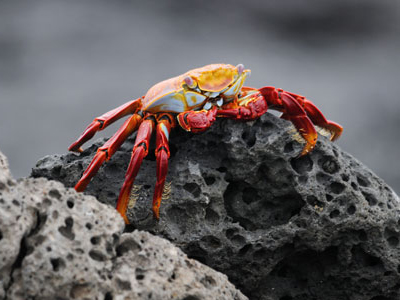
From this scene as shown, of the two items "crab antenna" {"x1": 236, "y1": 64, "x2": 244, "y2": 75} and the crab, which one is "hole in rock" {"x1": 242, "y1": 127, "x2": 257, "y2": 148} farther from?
"crab antenna" {"x1": 236, "y1": 64, "x2": 244, "y2": 75}

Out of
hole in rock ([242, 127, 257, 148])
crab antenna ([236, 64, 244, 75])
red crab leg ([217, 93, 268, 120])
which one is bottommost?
hole in rock ([242, 127, 257, 148])

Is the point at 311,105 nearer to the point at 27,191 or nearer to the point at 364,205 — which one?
the point at 364,205

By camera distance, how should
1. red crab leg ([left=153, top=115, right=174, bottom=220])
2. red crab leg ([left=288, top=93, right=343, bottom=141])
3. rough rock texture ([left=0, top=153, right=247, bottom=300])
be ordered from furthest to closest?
1. red crab leg ([left=288, top=93, right=343, bottom=141])
2. red crab leg ([left=153, top=115, right=174, bottom=220])
3. rough rock texture ([left=0, top=153, right=247, bottom=300])

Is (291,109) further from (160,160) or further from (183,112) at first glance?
(160,160)

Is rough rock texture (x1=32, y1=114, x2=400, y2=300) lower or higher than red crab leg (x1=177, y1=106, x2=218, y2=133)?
lower

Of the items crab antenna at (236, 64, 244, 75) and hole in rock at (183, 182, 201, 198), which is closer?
hole in rock at (183, 182, 201, 198)

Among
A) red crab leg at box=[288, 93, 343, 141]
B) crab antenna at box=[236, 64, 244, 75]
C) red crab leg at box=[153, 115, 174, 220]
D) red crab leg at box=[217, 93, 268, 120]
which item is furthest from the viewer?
red crab leg at box=[288, 93, 343, 141]

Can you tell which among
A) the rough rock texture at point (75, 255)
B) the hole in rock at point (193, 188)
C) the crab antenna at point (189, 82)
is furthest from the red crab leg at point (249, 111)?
the rough rock texture at point (75, 255)

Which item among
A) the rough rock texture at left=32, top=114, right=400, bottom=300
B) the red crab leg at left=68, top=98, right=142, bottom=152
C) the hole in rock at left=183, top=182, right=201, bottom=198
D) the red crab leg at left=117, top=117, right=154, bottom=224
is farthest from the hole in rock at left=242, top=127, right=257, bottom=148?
the red crab leg at left=68, top=98, right=142, bottom=152
